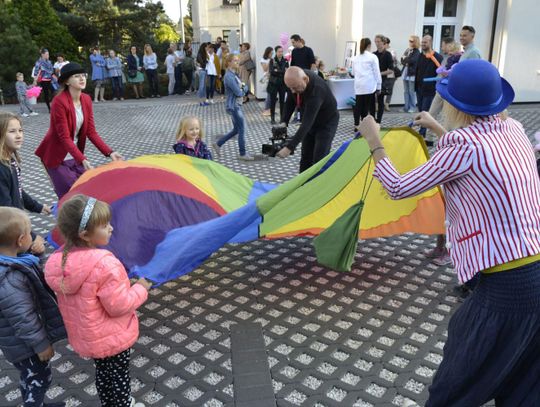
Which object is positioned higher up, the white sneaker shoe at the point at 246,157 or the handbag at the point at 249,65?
the handbag at the point at 249,65

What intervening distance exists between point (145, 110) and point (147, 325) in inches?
529

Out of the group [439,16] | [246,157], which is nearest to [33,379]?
[246,157]

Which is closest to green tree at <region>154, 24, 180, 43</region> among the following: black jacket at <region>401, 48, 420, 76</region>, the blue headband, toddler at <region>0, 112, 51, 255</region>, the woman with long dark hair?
the woman with long dark hair

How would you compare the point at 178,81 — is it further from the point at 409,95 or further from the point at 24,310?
the point at 24,310

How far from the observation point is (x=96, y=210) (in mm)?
2279

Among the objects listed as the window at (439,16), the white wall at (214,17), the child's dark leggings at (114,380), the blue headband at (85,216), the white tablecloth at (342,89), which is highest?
the white wall at (214,17)

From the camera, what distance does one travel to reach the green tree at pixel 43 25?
71.8ft

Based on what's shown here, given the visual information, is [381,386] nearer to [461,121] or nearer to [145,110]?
[461,121]

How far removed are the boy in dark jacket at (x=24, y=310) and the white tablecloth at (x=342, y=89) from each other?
1207cm

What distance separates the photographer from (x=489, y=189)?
1.87 metres

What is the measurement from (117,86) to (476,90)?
1907 centimetres

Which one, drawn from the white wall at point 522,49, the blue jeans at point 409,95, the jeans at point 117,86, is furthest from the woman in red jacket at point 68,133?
the jeans at point 117,86

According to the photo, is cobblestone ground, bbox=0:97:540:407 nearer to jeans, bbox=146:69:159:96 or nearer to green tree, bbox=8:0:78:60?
jeans, bbox=146:69:159:96

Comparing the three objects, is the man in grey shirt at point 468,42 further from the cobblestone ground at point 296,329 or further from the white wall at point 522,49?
the white wall at point 522,49
